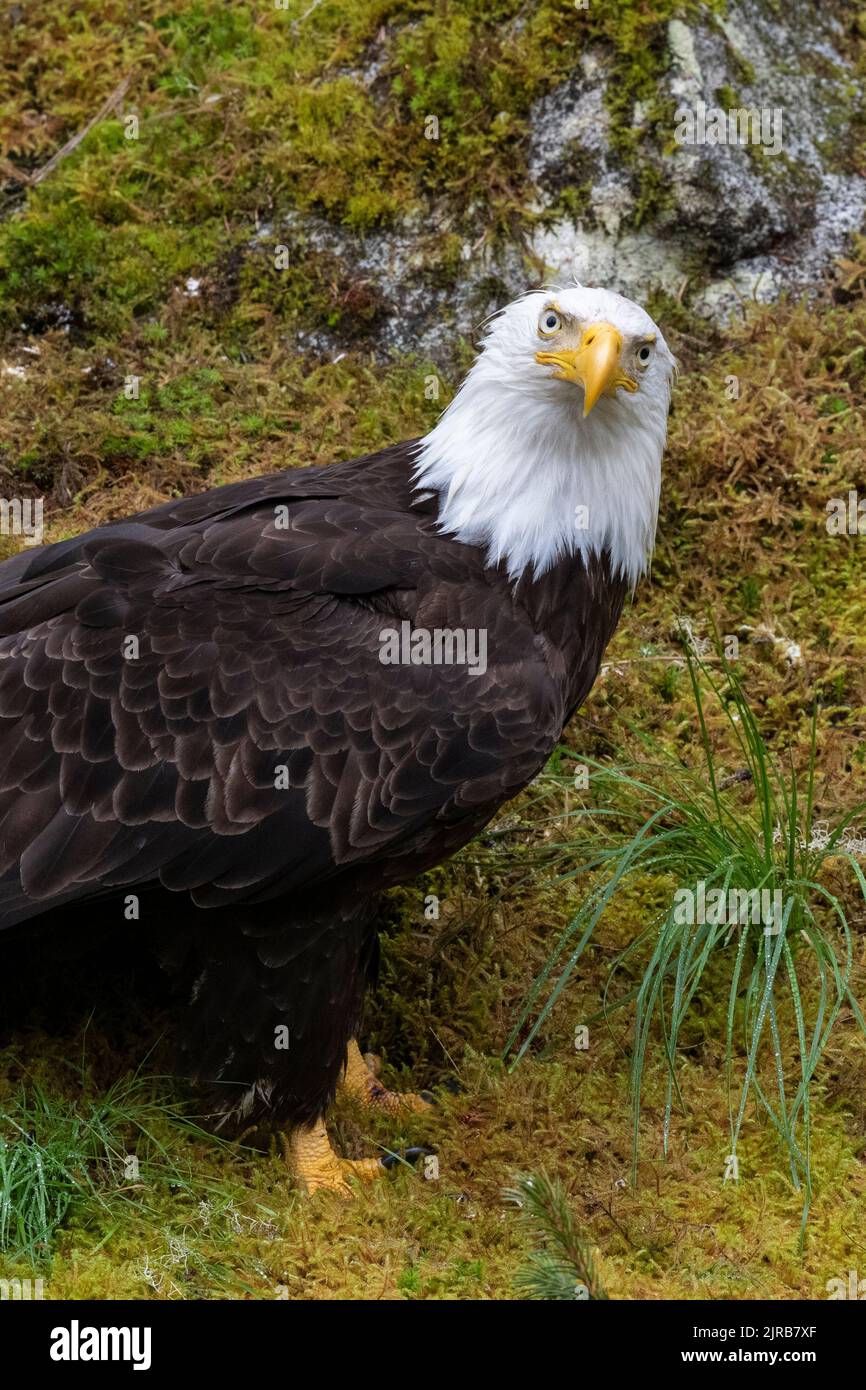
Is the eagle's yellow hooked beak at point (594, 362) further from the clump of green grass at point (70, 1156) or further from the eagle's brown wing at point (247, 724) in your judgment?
the clump of green grass at point (70, 1156)

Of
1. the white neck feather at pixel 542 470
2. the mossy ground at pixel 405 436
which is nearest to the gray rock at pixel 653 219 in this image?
the mossy ground at pixel 405 436

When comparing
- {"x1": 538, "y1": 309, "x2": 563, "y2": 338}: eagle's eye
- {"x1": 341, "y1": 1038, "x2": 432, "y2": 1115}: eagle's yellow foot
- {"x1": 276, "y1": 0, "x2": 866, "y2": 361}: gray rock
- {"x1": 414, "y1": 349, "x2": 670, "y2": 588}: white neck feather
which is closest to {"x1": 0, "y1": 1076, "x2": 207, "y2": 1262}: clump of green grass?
{"x1": 341, "y1": 1038, "x2": 432, "y2": 1115}: eagle's yellow foot

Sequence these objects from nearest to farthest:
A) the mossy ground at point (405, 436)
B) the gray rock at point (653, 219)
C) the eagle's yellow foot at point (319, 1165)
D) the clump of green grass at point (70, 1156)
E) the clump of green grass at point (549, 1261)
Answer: the clump of green grass at point (549, 1261), the clump of green grass at point (70, 1156), the mossy ground at point (405, 436), the eagle's yellow foot at point (319, 1165), the gray rock at point (653, 219)

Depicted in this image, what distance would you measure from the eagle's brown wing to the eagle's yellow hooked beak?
764mm

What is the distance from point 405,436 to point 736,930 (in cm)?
302

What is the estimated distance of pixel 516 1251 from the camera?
456 cm

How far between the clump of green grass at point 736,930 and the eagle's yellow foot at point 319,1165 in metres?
0.67

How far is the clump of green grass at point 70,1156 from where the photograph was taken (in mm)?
4473

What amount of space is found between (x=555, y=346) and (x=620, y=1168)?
8.88ft

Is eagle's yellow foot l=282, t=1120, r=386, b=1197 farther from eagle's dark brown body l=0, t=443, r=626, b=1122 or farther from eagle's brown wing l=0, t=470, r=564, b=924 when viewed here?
eagle's brown wing l=0, t=470, r=564, b=924

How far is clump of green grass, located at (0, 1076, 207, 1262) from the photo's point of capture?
447cm

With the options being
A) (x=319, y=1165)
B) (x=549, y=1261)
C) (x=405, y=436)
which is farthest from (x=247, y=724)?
(x=405, y=436)

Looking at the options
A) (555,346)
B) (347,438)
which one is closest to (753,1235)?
(555,346)

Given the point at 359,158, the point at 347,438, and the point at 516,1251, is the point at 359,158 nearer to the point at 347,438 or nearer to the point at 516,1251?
the point at 347,438
